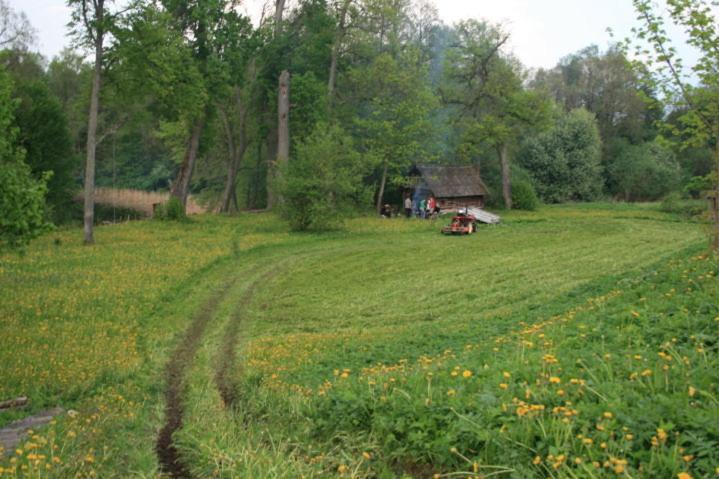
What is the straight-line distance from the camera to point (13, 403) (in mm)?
10297

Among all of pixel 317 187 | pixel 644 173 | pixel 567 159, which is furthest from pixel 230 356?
pixel 644 173

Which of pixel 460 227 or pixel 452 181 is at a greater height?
pixel 452 181

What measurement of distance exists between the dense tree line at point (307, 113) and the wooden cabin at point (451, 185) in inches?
53.9

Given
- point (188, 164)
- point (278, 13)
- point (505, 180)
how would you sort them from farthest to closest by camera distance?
point (505, 180), point (278, 13), point (188, 164)

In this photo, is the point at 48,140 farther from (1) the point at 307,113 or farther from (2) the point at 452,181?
(2) the point at 452,181

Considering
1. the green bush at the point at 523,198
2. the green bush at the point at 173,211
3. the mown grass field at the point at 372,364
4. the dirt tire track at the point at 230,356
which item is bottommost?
the dirt tire track at the point at 230,356

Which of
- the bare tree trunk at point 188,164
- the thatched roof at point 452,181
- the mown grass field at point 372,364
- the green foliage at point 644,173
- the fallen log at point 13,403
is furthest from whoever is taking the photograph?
the green foliage at point 644,173

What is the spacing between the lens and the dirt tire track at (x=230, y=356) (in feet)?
35.9

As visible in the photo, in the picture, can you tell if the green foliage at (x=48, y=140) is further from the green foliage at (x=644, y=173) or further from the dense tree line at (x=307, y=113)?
the green foliage at (x=644, y=173)

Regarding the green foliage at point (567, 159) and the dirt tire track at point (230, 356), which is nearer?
the dirt tire track at point (230, 356)

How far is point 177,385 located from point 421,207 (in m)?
34.7

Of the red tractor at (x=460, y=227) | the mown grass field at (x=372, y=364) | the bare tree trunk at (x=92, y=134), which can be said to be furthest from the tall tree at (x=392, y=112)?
the mown grass field at (x=372, y=364)

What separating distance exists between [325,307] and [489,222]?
2310 cm

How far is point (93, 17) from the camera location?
2925 centimetres
